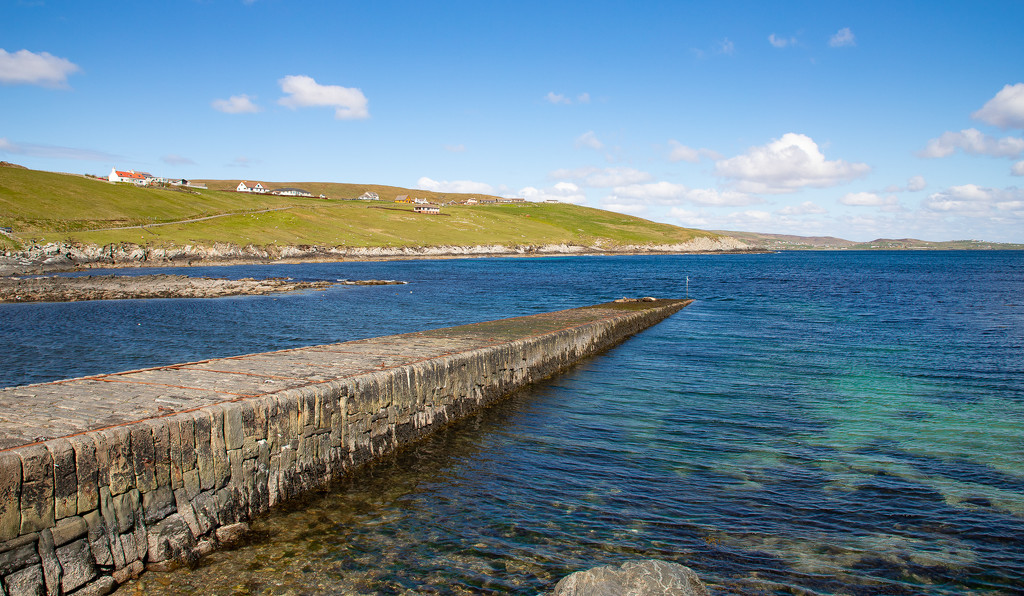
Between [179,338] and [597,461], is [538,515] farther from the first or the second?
[179,338]

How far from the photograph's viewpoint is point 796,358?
21391mm

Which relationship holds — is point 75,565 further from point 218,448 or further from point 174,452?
point 218,448

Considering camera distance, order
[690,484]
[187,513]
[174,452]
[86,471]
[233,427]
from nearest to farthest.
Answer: [86,471] → [174,452] → [187,513] → [233,427] → [690,484]

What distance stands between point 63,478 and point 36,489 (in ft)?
0.79

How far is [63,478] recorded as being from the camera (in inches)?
229

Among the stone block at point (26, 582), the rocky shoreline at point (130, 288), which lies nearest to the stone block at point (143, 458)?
the stone block at point (26, 582)

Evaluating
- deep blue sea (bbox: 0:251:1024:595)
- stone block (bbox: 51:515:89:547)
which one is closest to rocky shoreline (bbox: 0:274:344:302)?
deep blue sea (bbox: 0:251:1024:595)

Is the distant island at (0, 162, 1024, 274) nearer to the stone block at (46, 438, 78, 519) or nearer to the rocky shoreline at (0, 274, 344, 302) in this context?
the rocky shoreline at (0, 274, 344, 302)

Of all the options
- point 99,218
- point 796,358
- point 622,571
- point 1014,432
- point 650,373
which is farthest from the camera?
point 99,218

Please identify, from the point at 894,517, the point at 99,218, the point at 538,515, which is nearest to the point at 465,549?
the point at 538,515

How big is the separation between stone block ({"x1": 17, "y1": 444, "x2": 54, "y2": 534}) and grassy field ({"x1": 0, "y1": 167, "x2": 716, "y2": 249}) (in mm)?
70418

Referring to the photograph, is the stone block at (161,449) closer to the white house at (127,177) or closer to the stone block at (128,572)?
the stone block at (128,572)

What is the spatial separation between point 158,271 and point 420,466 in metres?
66.5

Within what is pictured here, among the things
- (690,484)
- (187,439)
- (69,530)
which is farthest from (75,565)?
(690,484)
